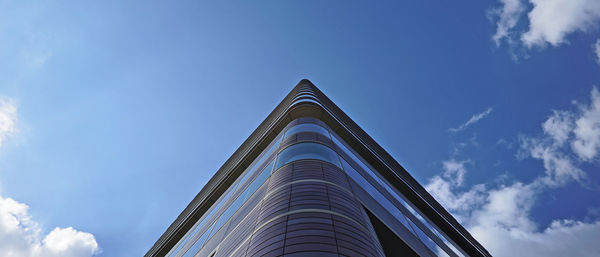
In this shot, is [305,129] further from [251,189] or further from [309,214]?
[309,214]

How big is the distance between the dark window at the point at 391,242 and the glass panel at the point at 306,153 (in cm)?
303

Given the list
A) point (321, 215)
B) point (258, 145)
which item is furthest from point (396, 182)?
point (321, 215)

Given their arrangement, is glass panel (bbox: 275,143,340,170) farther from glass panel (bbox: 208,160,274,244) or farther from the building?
glass panel (bbox: 208,160,274,244)

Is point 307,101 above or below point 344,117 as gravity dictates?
below

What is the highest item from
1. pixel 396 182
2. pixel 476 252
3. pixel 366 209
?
pixel 396 182

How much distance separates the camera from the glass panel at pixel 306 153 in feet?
45.3

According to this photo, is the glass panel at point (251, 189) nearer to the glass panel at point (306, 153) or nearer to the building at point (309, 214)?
the building at point (309, 214)

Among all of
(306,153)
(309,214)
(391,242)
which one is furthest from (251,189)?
(309,214)

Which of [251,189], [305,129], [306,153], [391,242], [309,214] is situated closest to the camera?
[309,214]

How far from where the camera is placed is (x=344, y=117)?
32.2 metres

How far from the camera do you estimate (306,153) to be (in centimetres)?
1410

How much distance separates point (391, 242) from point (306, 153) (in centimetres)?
480

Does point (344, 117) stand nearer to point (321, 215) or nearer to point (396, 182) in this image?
point (396, 182)

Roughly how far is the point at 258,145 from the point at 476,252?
1969 cm
